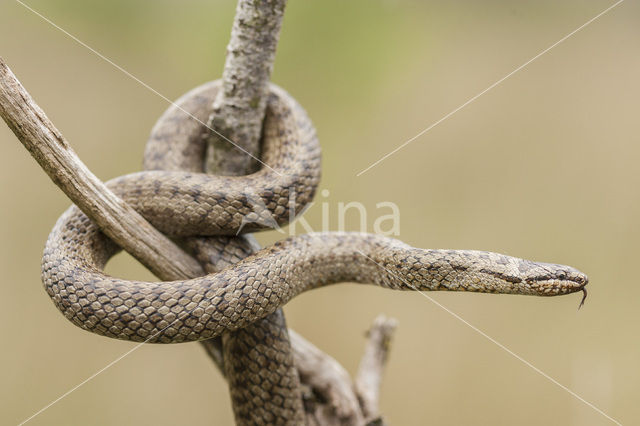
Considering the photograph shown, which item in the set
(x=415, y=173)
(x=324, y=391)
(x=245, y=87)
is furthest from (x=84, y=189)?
(x=415, y=173)

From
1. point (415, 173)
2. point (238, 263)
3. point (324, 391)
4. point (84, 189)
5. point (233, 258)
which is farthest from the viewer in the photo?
point (415, 173)

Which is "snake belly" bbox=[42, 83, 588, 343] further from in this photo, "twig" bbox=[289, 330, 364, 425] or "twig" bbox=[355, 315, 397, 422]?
"twig" bbox=[355, 315, 397, 422]

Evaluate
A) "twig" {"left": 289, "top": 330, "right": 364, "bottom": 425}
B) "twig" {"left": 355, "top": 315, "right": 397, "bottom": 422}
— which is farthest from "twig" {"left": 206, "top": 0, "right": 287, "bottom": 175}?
"twig" {"left": 355, "top": 315, "right": 397, "bottom": 422}

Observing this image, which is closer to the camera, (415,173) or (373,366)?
(373,366)

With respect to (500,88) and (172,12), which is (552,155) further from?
(172,12)

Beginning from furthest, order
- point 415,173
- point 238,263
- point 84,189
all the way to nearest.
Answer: point 415,173
point 238,263
point 84,189

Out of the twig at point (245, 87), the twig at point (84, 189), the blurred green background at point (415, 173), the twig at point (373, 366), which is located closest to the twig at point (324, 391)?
the twig at point (373, 366)

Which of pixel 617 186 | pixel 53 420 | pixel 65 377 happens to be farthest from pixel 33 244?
pixel 617 186

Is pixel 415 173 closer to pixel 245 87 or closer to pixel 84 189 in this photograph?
pixel 245 87

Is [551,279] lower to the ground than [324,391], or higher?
higher
